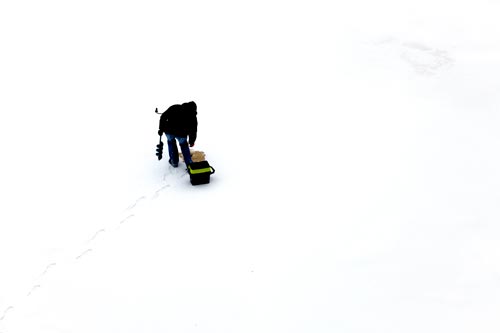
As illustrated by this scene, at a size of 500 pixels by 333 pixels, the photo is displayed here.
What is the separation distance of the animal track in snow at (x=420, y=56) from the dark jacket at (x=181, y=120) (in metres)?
9.01

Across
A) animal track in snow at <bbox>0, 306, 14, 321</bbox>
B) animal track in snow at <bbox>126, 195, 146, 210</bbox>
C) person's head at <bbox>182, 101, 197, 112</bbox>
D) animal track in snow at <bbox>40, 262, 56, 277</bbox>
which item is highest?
person's head at <bbox>182, 101, 197, 112</bbox>

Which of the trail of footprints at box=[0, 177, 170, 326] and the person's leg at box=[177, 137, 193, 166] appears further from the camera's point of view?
the person's leg at box=[177, 137, 193, 166]

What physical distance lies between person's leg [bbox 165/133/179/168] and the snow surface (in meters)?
0.29

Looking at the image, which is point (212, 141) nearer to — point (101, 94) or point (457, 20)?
point (101, 94)

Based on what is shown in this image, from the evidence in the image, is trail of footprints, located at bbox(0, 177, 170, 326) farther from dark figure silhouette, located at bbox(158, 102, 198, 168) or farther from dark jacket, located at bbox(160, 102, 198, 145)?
dark jacket, located at bbox(160, 102, 198, 145)

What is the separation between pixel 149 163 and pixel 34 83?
265 inches

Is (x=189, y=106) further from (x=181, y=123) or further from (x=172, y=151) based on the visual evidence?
(x=172, y=151)

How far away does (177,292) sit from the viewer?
6676 millimetres

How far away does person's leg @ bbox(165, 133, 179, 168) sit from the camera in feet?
31.9

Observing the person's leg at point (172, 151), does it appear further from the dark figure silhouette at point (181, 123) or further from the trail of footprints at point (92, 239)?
the trail of footprints at point (92, 239)

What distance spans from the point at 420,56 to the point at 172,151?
1028 cm

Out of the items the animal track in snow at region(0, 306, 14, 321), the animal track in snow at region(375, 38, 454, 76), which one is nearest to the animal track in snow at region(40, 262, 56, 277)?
the animal track in snow at region(0, 306, 14, 321)

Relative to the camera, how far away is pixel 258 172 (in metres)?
10.1

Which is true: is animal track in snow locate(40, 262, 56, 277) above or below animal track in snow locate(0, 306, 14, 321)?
above
